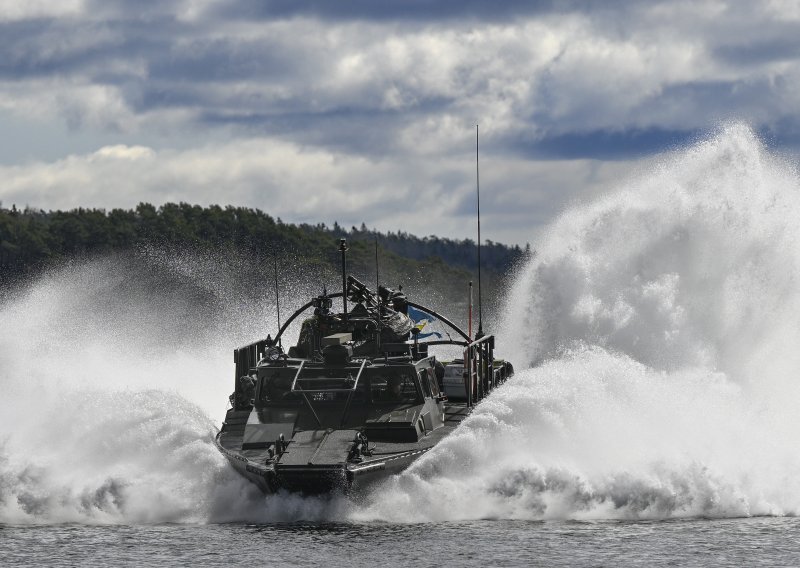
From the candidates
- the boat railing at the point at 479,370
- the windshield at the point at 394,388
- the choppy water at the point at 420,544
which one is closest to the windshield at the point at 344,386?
the windshield at the point at 394,388

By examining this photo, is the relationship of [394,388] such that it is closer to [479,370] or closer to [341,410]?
[341,410]

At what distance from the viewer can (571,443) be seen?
116ft

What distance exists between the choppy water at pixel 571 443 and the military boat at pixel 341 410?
66 cm

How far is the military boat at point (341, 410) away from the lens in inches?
1246

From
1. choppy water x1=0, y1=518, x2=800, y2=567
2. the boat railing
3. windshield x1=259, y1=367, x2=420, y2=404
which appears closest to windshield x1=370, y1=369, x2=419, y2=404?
windshield x1=259, y1=367, x2=420, y2=404

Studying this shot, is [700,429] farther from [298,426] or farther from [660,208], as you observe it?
[660,208]

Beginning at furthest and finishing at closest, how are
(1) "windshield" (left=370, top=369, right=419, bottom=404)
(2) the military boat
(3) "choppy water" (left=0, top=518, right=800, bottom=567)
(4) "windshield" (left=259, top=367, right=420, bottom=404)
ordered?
(1) "windshield" (left=370, top=369, right=419, bottom=404) → (4) "windshield" (left=259, top=367, right=420, bottom=404) → (2) the military boat → (3) "choppy water" (left=0, top=518, right=800, bottom=567)

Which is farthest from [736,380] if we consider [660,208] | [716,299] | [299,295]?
[299,295]

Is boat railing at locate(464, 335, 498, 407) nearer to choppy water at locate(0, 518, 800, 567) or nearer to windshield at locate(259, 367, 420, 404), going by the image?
windshield at locate(259, 367, 420, 404)

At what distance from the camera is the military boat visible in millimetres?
31641

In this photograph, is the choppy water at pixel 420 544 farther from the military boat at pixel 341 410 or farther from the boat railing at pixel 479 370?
the boat railing at pixel 479 370

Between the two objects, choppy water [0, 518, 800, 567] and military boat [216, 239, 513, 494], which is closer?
choppy water [0, 518, 800, 567]

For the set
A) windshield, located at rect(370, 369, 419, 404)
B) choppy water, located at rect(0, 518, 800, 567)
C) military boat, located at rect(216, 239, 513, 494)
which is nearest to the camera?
choppy water, located at rect(0, 518, 800, 567)

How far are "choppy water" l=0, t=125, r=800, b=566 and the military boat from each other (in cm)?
66
